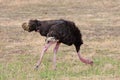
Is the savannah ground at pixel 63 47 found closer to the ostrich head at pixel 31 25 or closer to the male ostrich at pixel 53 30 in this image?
the male ostrich at pixel 53 30

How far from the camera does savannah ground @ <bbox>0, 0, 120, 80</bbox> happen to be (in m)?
10.3

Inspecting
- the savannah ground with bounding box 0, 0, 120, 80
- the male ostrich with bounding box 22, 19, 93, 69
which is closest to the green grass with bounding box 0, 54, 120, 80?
the savannah ground with bounding box 0, 0, 120, 80

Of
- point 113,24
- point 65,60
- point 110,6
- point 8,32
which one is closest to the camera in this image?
point 65,60

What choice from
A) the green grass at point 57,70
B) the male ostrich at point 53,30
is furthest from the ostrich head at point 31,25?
the green grass at point 57,70

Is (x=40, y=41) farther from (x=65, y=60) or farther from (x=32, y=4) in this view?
(x=32, y=4)

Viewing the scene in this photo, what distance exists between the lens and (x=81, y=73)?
10.4 meters

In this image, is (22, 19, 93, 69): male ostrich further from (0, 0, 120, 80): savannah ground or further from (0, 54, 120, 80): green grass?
(0, 0, 120, 80): savannah ground

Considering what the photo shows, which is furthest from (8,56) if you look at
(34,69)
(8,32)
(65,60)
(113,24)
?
(113,24)

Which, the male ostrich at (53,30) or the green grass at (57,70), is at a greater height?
the male ostrich at (53,30)

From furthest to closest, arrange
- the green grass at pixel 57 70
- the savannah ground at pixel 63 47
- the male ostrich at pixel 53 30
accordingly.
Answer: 1. the male ostrich at pixel 53 30
2. the savannah ground at pixel 63 47
3. the green grass at pixel 57 70

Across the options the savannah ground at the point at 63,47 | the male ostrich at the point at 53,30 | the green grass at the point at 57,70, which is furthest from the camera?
the male ostrich at the point at 53,30

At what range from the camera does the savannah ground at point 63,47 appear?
1033cm

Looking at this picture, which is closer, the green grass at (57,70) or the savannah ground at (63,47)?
the green grass at (57,70)

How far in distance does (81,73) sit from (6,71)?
1.61m
